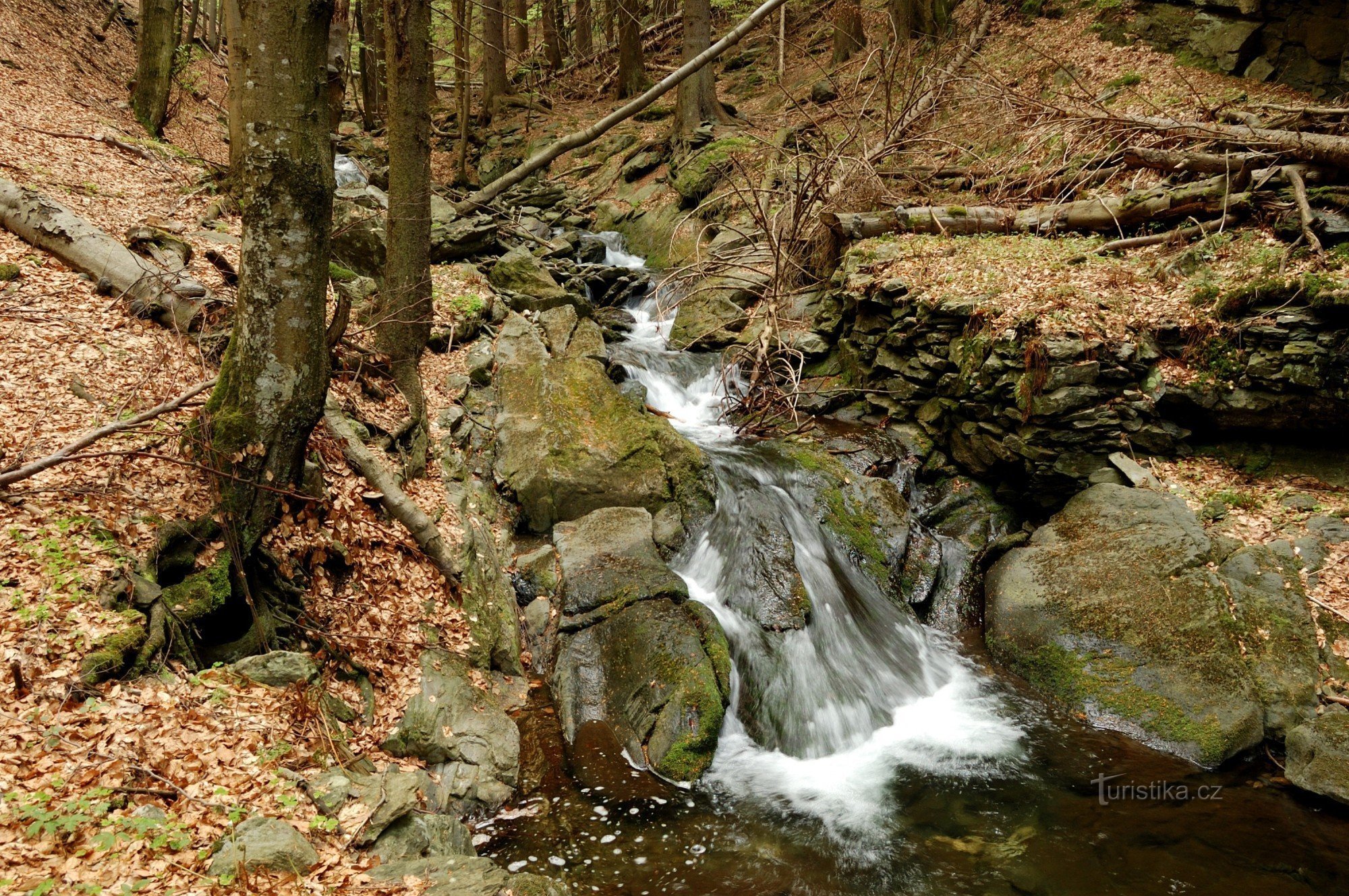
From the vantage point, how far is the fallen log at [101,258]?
5945 mm

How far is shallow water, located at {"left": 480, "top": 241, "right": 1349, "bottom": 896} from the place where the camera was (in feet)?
15.3

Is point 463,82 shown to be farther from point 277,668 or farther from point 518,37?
point 277,668

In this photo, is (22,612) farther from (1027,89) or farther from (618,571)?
(1027,89)

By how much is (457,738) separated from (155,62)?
12025mm

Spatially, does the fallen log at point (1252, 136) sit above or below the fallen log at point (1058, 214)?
above

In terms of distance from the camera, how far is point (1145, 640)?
21.6 ft

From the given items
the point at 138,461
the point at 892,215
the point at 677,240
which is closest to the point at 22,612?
the point at 138,461

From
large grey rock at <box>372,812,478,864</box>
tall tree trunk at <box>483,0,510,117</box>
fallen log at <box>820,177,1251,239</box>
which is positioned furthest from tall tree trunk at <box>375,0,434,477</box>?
tall tree trunk at <box>483,0,510,117</box>

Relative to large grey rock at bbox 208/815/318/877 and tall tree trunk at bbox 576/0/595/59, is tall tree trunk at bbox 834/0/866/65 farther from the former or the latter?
large grey rock at bbox 208/815/318/877

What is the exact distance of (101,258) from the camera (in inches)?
246

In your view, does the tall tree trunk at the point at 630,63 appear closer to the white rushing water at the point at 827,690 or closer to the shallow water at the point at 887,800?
the white rushing water at the point at 827,690

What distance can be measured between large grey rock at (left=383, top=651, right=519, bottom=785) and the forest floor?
151mm

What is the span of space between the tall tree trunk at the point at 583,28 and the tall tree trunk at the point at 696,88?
6139mm

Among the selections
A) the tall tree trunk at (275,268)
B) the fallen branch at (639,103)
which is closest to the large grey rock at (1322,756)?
the fallen branch at (639,103)
